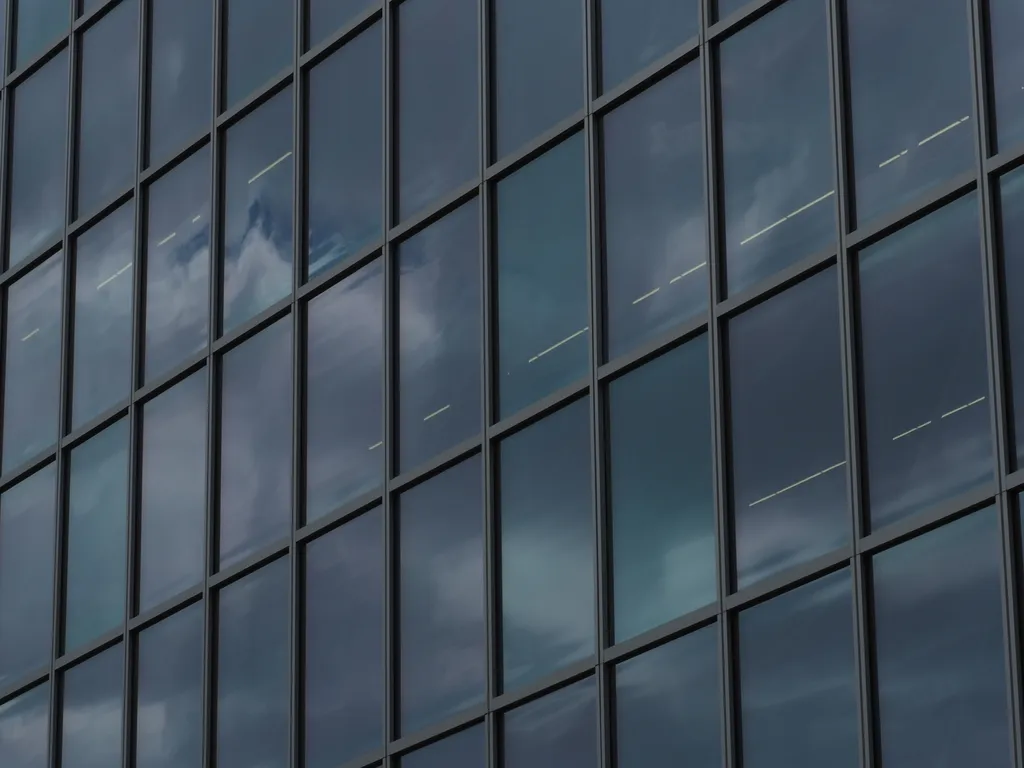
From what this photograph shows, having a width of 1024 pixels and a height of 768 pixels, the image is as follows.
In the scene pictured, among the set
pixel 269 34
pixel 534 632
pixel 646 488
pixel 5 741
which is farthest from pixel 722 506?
pixel 5 741

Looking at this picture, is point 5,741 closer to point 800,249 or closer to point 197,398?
point 197,398

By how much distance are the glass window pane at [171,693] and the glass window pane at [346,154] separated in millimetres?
4140

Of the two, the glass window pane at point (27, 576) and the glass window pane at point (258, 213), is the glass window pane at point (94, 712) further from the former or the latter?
the glass window pane at point (258, 213)

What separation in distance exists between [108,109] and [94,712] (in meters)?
7.33

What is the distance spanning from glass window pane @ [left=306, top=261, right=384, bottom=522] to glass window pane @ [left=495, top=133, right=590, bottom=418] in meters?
1.82

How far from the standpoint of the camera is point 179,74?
29.4 m

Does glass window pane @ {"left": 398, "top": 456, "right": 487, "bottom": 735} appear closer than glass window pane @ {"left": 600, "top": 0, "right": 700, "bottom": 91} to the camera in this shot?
No

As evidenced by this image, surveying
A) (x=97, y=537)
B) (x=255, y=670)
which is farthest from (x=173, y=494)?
(x=255, y=670)

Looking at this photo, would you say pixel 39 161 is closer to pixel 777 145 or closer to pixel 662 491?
Answer: pixel 662 491

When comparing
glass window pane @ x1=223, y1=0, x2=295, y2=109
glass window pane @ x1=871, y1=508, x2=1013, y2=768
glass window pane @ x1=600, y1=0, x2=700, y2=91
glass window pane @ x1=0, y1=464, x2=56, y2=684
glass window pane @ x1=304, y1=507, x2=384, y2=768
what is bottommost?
glass window pane @ x1=871, y1=508, x2=1013, y2=768

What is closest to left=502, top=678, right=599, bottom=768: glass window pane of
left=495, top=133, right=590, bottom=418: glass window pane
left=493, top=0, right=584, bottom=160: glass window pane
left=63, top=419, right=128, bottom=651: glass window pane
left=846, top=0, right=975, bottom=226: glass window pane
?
left=495, top=133, right=590, bottom=418: glass window pane

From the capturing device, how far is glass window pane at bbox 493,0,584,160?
79.2 feet

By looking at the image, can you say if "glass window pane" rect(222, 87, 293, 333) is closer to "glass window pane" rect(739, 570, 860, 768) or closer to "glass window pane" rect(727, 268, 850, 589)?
"glass window pane" rect(727, 268, 850, 589)

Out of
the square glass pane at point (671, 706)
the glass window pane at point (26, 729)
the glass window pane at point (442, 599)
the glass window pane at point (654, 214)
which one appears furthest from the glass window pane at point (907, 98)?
the glass window pane at point (26, 729)
